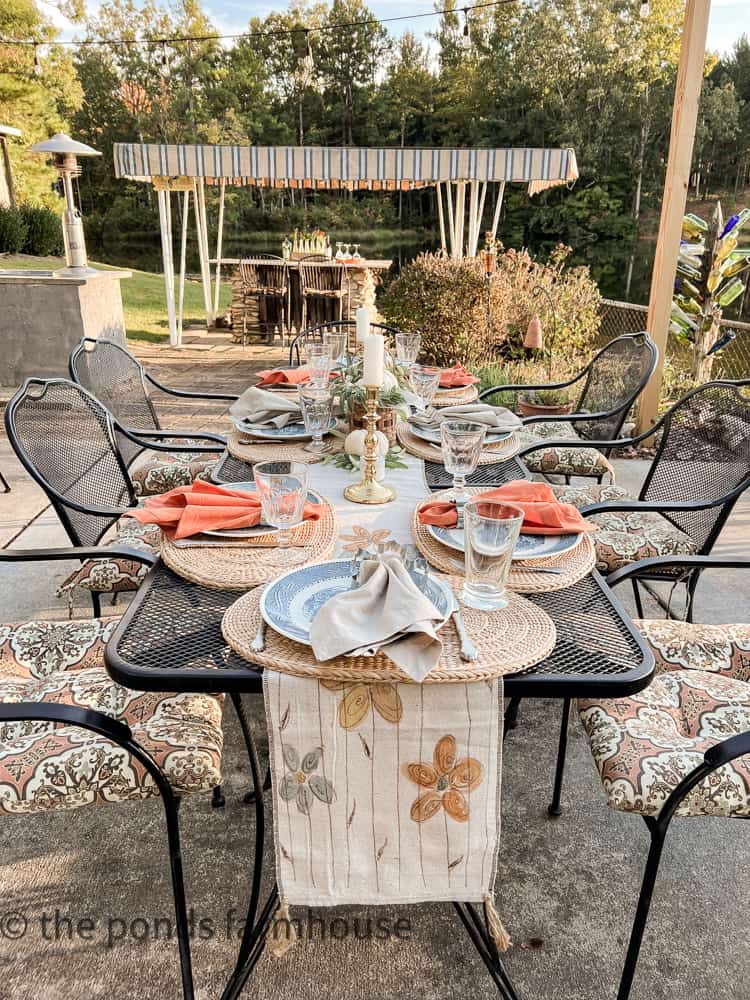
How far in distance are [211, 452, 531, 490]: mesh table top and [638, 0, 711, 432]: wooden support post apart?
2.23m

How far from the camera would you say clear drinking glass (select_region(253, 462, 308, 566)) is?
1.39m

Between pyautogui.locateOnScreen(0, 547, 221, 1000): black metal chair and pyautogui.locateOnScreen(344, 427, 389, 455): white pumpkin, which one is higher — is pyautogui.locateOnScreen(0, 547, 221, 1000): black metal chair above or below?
below

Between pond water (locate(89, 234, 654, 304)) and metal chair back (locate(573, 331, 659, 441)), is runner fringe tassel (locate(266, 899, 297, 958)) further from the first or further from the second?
pond water (locate(89, 234, 654, 304))

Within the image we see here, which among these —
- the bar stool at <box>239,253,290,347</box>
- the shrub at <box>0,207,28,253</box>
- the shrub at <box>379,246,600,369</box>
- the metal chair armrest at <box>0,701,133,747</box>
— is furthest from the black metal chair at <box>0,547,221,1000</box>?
the shrub at <box>0,207,28,253</box>

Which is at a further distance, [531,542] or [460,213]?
[460,213]

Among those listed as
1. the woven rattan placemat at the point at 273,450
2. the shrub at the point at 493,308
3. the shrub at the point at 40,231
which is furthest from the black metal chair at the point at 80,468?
the shrub at the point at 40,231

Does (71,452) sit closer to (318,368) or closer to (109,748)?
(318,368)

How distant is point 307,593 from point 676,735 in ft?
2.56

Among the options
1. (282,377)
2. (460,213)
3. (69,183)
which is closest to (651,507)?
(282,377)

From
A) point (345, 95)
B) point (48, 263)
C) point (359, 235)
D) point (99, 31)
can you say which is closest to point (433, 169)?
point (48, 263)

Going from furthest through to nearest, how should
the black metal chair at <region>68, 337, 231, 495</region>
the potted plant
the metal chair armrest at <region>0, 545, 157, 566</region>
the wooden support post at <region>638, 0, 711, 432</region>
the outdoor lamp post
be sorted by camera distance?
the outdoor lamp post, the potted plant, the wooden support post at <region>638, 0, 711, 432</region>, the black metal chair at <region>68, 337, 231, 495</region>, the metal chair armrest at <region>0, 545, 157, 566</region>

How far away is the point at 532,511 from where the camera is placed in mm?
1507

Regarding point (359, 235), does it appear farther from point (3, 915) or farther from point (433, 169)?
point (3, 915)

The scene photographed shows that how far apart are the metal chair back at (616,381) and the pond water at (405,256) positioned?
17.0 metres
